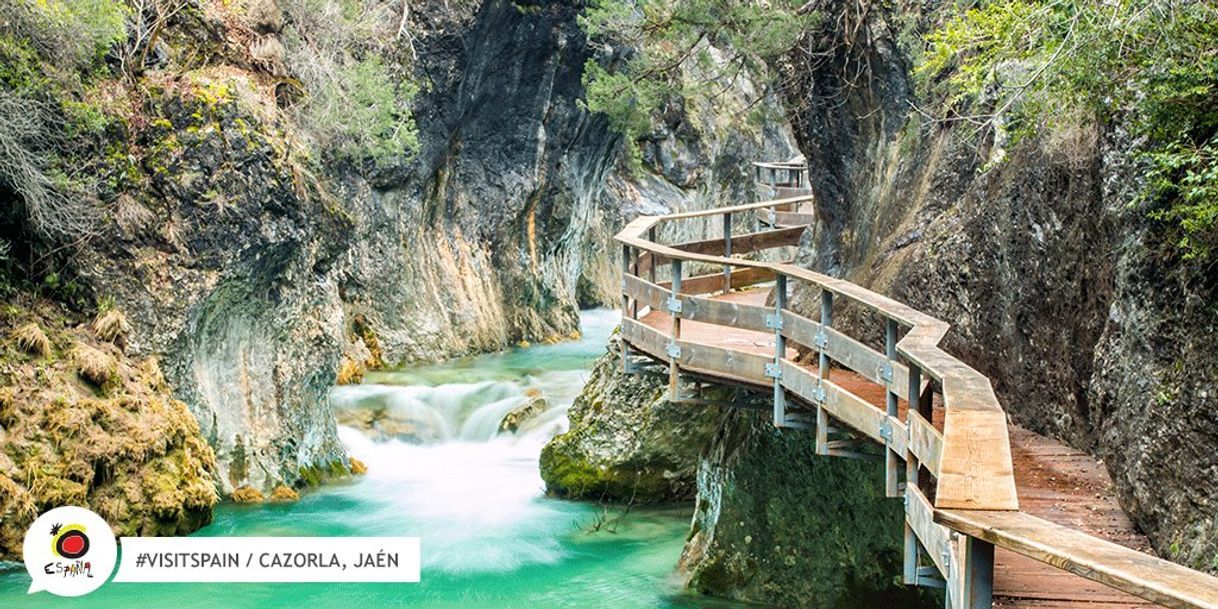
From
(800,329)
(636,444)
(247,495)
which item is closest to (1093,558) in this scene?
(800,329)

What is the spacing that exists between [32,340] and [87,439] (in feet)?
4.31

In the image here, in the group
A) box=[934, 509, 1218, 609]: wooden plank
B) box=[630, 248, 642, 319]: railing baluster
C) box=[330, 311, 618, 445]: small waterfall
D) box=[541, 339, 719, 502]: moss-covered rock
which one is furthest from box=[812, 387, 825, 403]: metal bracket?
box=[330, 311, 618, 445]: small waterfall

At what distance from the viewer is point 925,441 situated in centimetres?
598

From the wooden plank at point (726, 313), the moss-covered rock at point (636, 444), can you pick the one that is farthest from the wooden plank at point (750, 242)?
the wooden plank at point (726, 313)

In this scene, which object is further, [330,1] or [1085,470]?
[330,1]

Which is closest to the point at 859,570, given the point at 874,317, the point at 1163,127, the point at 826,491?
the point at 826,491

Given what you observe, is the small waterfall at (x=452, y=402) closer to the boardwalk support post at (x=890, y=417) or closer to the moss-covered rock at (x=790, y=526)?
the moss-covered rock at (x=790, y=526)

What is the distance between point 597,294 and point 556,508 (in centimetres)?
2293

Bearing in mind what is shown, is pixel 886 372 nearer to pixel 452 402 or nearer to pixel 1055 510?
pixel 1055 510

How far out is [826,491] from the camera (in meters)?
11.4

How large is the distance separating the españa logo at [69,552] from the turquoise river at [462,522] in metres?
0.14

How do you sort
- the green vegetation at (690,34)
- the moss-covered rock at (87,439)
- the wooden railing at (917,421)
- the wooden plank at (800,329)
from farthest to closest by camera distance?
the green vegetation at (690,34) < the moss-covered rock at (87,439) < the wooden plank at (800,329) < the wooden railing at (917,421)

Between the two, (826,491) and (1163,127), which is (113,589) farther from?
(1163,127)

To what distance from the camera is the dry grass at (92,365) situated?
14258mm
